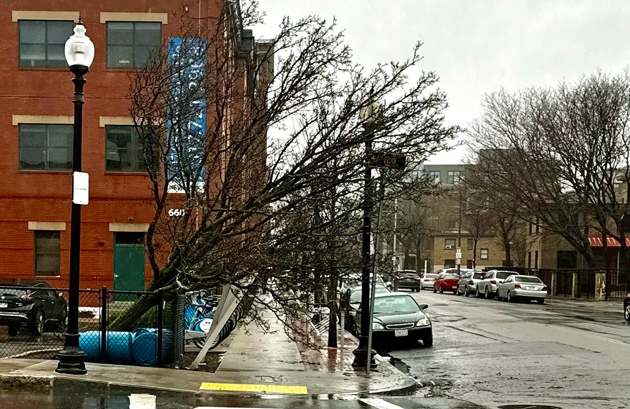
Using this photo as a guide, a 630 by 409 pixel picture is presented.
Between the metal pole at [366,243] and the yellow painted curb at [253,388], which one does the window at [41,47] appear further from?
the yellow painted curb at [253,388]

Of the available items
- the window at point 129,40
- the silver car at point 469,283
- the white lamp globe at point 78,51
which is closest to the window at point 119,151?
the window at point 129,40

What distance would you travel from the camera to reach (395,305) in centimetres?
1912

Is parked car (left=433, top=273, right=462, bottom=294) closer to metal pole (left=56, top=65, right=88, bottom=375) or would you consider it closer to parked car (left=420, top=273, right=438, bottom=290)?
parked car (left=420, top=273, right=438, bottom=290)

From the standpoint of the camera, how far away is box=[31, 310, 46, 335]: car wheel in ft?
52.3

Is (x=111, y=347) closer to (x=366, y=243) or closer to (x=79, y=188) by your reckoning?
(x=79, y=188)

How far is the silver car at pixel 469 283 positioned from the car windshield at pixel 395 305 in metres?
27.1

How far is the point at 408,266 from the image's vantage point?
10456 cm

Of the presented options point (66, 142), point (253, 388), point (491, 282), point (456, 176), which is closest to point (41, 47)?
point (66, 142)

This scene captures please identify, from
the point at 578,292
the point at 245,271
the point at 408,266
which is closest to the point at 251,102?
the point at 245,271

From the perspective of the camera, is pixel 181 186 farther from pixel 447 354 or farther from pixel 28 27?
pixel 28 27

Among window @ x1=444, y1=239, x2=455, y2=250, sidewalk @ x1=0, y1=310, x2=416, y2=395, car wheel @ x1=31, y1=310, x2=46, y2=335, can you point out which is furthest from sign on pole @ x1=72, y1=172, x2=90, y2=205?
window @ x1=444, y1=239, x2=455, y2=250

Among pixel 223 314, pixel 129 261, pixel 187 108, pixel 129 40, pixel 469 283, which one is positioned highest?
pixel 129 40

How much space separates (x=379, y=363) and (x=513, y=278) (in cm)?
2666

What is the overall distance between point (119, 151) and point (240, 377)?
1758cm
